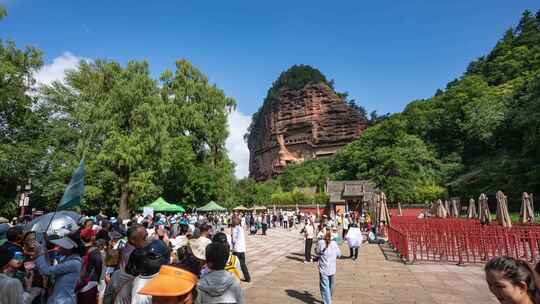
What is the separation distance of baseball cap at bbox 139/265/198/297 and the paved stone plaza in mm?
5543

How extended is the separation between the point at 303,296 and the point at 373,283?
226 cm

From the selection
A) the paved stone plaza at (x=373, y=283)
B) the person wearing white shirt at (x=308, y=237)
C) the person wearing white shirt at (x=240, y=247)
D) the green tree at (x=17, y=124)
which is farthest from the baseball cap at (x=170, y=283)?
the green tree at (x=17, y=124)

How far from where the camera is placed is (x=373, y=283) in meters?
8.82

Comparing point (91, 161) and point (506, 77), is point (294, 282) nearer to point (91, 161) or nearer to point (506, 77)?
point (91, 161)

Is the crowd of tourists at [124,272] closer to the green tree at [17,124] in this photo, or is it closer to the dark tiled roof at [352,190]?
the green tree at [17,124]

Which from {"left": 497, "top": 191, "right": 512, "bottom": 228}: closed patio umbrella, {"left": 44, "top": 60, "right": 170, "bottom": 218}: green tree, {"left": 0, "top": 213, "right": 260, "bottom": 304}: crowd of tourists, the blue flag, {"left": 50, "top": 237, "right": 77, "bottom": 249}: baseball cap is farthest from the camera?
{"left": 44, "top": 60, "right": 170, "bottom": 218}: green tree

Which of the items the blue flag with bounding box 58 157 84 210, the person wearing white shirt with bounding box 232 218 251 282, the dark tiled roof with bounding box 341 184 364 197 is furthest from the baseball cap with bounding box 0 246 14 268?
the dark tiled roof with bounding box 341 184 364 197

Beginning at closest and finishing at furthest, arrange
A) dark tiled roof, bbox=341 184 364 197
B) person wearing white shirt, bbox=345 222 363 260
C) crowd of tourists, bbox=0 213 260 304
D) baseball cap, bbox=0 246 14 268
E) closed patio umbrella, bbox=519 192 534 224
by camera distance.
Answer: crowd of tourists, bbox=0 213 260 304 → baseball cap, bbox=0 246 14 268 → person wearing white shirt, bbox=345 222 363 260 → closed patio umbrella, bbox=519 192 534 224 → dark tiled roof, bbox=341 184 364 197

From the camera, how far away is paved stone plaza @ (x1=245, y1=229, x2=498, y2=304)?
23.9 ft

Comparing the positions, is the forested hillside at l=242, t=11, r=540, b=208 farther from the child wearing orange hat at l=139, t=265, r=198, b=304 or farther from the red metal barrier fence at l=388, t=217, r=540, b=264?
the child wearing orange hat at l=139, t=265, r=198, b=304

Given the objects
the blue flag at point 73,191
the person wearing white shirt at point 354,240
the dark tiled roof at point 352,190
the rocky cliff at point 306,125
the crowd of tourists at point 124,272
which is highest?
the rocky cliff at point 306,125

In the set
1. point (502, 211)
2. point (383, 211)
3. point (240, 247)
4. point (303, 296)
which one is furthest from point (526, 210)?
point (240, 247)

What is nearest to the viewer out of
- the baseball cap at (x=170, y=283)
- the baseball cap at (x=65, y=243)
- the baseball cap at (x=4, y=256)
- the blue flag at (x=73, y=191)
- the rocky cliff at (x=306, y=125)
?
the baseball cap at (x=170, y=283)

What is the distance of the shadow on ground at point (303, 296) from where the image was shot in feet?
23.7
